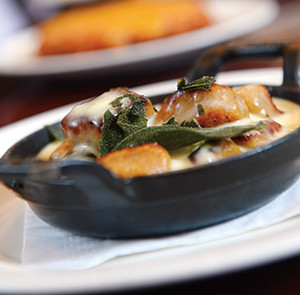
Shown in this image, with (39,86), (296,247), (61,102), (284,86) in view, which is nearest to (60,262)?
(296,247)

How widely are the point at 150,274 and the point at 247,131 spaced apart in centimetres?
36

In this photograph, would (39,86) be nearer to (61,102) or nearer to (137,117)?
(61,102)

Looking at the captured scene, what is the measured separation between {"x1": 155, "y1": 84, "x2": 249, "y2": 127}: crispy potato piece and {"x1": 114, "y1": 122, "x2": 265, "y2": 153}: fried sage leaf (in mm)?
75

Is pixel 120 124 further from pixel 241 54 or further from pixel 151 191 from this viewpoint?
pixel 241 54

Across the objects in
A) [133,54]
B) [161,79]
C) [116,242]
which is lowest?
[161,79]

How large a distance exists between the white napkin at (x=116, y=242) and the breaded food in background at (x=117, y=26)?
2193mm

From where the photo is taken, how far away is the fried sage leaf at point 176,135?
2.99 ft

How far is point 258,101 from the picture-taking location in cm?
112

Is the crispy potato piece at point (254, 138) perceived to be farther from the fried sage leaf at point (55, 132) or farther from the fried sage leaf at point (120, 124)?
the fried sage leaf at point (55, 132)

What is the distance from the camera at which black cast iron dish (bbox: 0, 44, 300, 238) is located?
32.2 inches

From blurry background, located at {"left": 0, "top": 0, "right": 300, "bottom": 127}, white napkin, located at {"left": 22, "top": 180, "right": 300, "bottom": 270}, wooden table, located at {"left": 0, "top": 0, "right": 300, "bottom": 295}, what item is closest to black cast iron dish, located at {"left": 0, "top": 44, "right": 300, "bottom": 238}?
white napkin, located at {"left": 22, "top": 180, "right": 300, "bottom": 270}

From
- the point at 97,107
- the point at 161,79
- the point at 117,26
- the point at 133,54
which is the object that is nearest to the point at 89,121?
the point at 97,107

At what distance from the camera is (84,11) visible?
140 inches

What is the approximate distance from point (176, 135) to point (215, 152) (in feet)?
0.26
